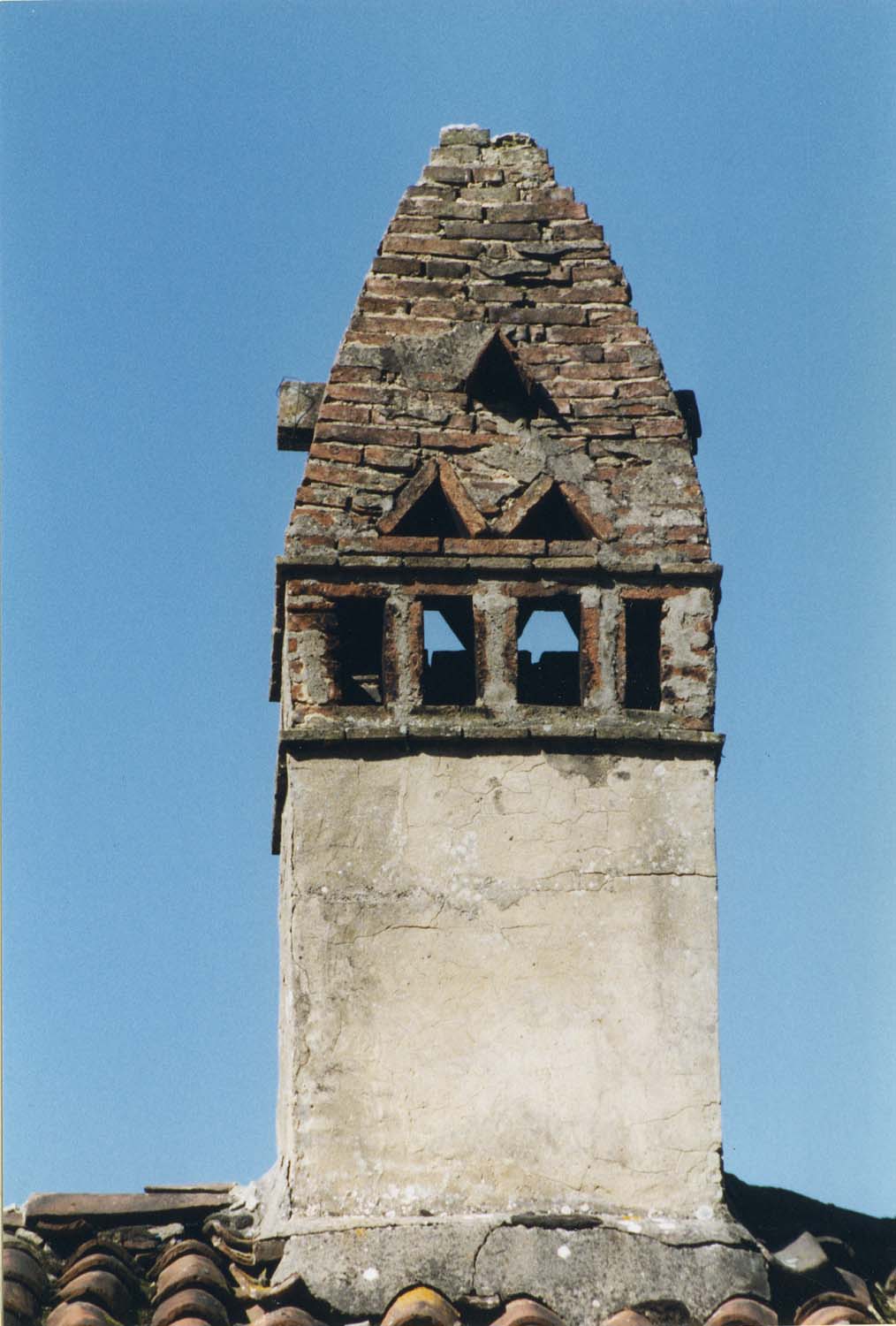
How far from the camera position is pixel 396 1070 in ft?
23.4

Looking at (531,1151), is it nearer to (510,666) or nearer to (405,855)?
(405,855)

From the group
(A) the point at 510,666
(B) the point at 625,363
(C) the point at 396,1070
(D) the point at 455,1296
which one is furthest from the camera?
(B) the point at 625,363

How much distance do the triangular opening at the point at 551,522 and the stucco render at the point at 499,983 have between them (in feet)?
3.08

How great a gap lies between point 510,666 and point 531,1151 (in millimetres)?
1770

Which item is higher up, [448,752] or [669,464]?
[669,464]

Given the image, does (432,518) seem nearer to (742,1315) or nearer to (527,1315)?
(527,1315)

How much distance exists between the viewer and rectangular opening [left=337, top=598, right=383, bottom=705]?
25.5 ft

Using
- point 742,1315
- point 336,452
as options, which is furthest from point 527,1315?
point 336,452

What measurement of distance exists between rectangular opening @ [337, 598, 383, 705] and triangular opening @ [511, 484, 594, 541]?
632 mm

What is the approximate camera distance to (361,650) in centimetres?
831

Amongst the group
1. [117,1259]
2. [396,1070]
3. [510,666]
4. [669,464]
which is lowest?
[117,1259]

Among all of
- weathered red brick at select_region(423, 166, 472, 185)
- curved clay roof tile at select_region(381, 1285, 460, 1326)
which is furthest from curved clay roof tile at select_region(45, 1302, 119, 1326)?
weathered red brick at select_region(423, 166, 472, 185)

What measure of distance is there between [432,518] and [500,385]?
60 cm

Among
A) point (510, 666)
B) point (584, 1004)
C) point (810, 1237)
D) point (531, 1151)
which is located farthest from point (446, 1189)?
point (510, 666)
